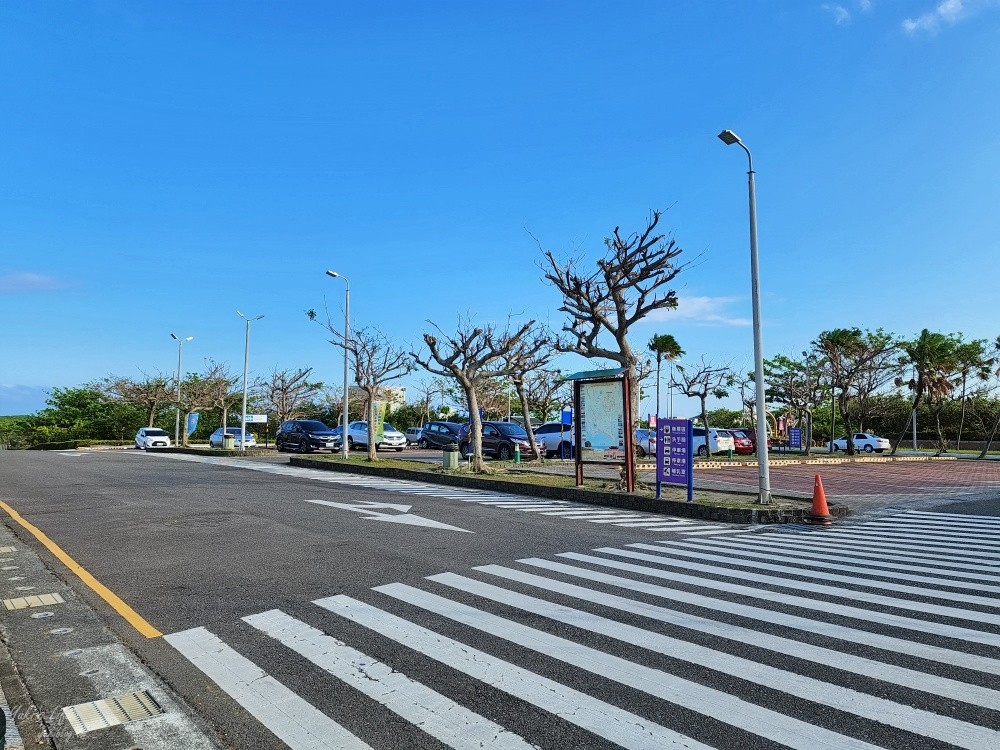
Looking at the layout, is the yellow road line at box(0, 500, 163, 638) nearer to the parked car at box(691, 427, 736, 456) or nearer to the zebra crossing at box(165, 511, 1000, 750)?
the zebra crossing at box(165, 511, 1000, 750)

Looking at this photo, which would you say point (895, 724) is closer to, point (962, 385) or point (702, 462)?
point (702, 462)

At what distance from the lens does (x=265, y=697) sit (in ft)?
13.0

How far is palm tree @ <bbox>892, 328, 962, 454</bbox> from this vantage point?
39281 millimetres

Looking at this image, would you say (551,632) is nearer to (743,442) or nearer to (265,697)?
(265,697)

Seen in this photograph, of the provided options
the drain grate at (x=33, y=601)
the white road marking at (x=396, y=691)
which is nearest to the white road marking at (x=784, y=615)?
the white road marking at (x=396, y=691)

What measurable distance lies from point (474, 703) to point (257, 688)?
132cm

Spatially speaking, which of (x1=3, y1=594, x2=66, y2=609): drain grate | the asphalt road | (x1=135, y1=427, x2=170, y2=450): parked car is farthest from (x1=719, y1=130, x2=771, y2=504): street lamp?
(x1=135, y1=427, x2=170, y2=450): parked car

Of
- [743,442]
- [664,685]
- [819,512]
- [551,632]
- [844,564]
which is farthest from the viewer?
[743,442]

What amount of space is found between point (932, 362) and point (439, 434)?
1136 inches

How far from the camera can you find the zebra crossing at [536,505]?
11.5 metres

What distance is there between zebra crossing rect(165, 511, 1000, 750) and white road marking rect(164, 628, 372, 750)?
14 millimetres

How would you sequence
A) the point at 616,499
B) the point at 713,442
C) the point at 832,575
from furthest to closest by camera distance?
the point at 713,442, the point at 616,499, the point at 832,575

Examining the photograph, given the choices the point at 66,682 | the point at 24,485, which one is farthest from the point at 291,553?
the point at 24,485

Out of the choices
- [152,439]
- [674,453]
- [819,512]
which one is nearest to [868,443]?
[674,453]
